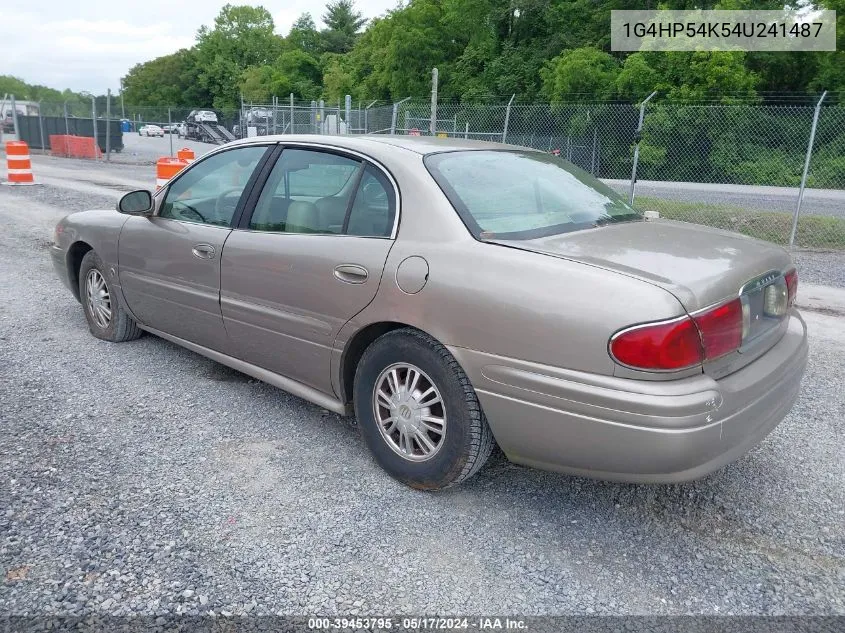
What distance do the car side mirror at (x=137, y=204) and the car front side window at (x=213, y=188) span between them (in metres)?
0.10

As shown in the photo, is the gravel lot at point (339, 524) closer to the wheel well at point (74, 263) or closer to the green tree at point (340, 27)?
the wheel well at point (74, 263)

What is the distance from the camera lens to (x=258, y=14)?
100m

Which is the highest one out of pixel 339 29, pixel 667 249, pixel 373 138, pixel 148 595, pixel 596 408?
pixel 339 29

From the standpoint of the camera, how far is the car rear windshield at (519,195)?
313 cm

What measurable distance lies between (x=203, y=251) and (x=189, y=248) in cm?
15

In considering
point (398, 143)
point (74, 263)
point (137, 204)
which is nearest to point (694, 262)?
point (398, 143)

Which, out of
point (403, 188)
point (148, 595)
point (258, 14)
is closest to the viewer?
point (148, 595)

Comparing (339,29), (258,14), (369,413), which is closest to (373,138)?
(369,413)

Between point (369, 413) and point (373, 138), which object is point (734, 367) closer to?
point (369, 413)

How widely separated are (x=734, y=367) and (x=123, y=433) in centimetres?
300

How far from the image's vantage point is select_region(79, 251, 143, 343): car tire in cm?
499

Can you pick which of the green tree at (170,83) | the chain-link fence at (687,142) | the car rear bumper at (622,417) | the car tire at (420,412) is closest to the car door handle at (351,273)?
the car tire at (420,412)

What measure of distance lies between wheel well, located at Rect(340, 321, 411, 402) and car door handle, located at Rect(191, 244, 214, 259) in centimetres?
116

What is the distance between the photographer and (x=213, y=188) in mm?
4242
